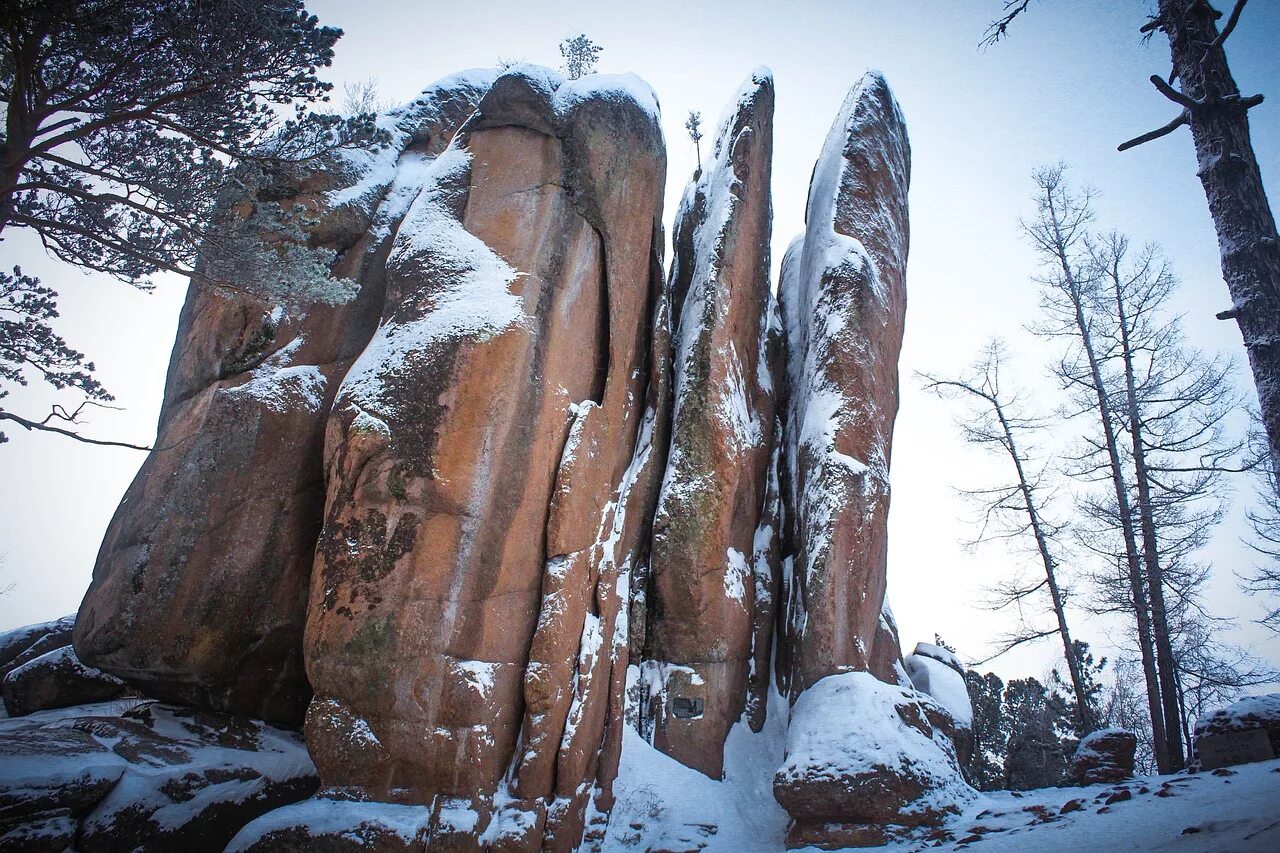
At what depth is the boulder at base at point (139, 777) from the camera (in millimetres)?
6664

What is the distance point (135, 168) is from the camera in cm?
693

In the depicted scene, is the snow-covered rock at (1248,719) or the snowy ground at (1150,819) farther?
Answer: the snow-covered rock at (1248,719)

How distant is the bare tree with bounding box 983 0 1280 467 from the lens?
493 cm

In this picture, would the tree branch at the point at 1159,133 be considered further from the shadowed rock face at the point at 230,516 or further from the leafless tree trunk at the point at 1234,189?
the shadowed rock face at the point at 230,516

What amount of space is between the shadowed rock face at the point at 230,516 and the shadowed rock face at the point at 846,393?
764cm

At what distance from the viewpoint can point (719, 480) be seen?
1072 centimetres

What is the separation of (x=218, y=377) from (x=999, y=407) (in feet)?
58.1

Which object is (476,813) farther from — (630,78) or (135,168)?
(630,78)

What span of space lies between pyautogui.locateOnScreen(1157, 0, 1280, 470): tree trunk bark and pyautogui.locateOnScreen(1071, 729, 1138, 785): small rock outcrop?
7.20m

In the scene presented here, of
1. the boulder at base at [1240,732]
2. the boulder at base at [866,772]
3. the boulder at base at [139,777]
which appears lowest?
the boulder at base at [139,777]

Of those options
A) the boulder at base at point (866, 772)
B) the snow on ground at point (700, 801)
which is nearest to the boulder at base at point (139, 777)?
the snow on ground at point (700, 801)

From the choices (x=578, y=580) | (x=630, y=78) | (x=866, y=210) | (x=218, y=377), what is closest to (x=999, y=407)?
(x=866, y=210)

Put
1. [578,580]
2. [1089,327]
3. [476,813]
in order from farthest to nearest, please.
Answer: [1089,327]
[578,580]
[476,813]

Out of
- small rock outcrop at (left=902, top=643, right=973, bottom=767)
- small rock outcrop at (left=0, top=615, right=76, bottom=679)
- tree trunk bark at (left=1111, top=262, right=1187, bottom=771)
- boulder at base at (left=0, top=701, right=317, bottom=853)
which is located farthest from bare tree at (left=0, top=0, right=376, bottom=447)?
tree trunk bark at (left=1111, top=262, right=1187, bottom=771)
